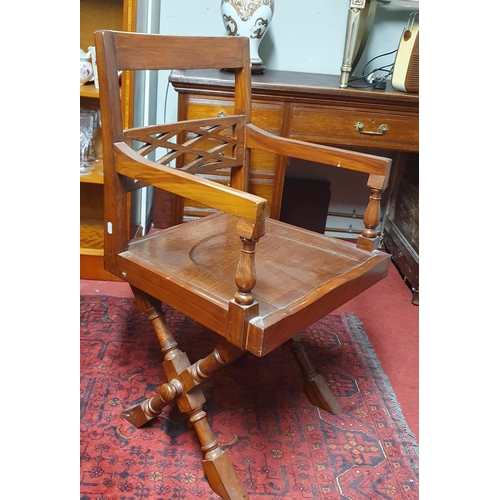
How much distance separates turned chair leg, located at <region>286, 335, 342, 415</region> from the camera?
1510 millimetres

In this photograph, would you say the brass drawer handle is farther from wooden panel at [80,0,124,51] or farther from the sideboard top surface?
wooden panel at [80,0,124,51]

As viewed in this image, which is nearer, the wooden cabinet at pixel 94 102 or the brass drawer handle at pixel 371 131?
the wooden cabinet at pixel 94 102

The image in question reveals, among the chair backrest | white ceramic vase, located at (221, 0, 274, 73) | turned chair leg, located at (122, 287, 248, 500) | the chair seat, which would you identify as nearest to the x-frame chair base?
turned chair leg, located at (122, 287, 248, 500)

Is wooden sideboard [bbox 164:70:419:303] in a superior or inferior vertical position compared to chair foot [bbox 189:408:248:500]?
superior

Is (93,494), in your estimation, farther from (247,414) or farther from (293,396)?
(293,396)

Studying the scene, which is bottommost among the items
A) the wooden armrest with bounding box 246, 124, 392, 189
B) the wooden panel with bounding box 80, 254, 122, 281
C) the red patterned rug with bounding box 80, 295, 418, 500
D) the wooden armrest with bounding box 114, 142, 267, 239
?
the red patterned rug with bounding box 80, 295, 418, 500

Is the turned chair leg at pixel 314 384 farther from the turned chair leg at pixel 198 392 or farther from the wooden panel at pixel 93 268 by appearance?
the wooden panel at pixel 93 268

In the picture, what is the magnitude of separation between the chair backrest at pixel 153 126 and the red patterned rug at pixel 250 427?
1.51 feet

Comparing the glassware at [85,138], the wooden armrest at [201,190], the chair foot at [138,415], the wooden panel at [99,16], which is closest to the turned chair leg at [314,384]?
the chair foot at [138,415]

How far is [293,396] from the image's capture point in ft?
5.12

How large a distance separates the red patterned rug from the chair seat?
0.44 m

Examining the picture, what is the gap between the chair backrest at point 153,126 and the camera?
113cm

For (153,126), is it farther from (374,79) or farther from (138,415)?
(374,79)

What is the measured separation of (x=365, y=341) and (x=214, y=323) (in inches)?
38.2
